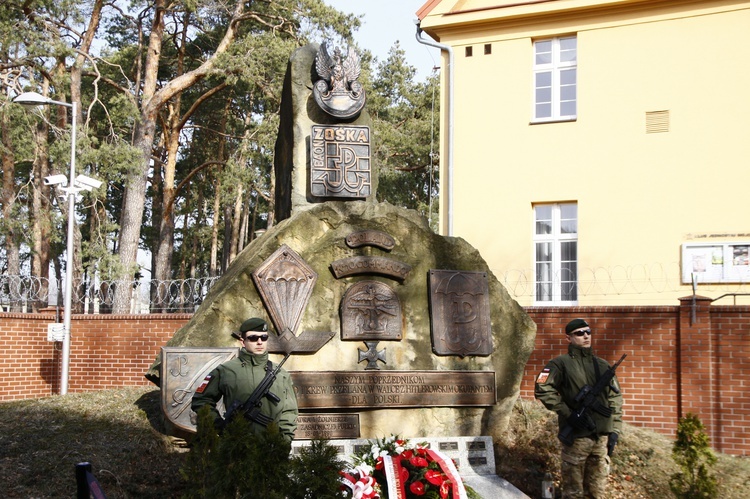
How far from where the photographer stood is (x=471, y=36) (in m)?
18.3

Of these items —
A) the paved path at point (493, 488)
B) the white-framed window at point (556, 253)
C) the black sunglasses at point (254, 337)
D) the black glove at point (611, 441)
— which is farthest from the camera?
the white-framed window at point (556, 253)

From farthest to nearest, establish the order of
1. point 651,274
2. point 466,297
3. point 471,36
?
point 471,36 → point 651,274 → point 466,297

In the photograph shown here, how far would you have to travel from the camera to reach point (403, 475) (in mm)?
7184

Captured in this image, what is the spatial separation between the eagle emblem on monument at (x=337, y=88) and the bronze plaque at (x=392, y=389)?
118 inches

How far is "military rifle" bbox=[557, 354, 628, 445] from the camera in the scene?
7.59 metres

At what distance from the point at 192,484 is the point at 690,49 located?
14.6 metres

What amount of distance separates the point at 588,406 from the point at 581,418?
0.12 metres

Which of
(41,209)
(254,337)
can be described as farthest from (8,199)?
(254,337)

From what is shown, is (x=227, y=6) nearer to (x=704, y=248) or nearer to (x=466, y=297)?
(x=704, y=248)

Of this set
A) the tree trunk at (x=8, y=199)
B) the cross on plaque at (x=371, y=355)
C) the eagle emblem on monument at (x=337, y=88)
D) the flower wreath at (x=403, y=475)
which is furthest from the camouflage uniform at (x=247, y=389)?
the tree trunk at (x=8, y=199)

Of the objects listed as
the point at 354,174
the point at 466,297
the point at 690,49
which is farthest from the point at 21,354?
the point at 690,49

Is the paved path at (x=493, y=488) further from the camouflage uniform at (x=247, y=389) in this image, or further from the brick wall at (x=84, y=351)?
the brick wall at (x=84, y=351)

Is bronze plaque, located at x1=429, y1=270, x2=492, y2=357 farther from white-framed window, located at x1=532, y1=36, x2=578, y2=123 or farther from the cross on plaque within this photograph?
white-framed window, located at x1=532, y1=36, x2=578, y2=123

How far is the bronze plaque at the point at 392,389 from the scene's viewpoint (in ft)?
28.0
